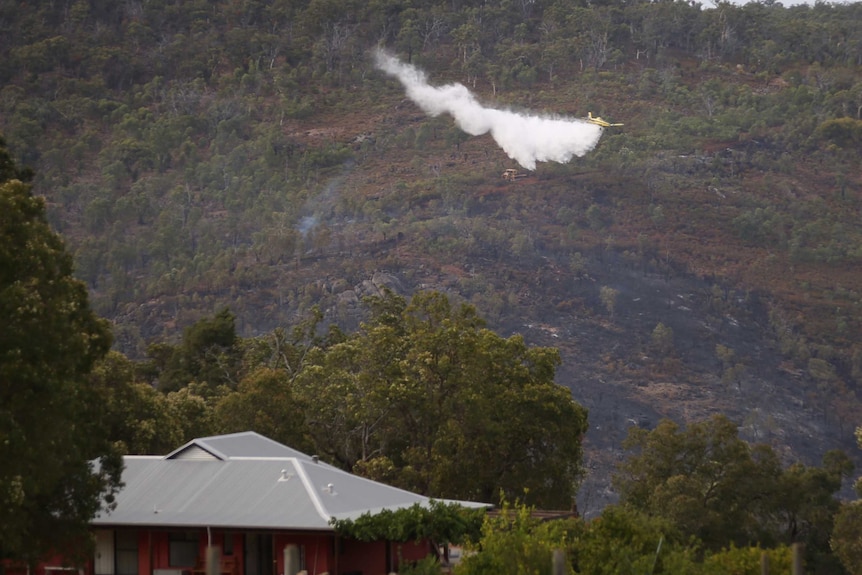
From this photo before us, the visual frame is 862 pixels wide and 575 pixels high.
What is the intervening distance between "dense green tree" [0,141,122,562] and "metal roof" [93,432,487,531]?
2.96 m

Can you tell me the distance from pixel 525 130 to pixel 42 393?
129 metres

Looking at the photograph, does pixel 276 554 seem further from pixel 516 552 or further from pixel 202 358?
pixel 202 358

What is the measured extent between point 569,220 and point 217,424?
93.0 metres

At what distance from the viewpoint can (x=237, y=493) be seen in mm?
33156

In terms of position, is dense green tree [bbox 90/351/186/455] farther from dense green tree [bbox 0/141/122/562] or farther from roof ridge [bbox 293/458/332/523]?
dense green tree [bbox 0/141/122/562]

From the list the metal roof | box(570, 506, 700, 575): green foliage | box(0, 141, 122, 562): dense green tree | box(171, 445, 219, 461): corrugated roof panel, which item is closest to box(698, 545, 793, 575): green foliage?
box(570, 506, 700, 575): green foliage

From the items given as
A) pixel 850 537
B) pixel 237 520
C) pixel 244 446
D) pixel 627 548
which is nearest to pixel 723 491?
pixel 850 537

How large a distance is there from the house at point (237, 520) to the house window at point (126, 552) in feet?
0.08

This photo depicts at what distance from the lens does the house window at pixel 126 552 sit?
3353 cm

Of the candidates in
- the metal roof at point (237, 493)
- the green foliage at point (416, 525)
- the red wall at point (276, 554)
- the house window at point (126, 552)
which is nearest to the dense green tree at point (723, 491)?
the metal roof at point (237, 493)

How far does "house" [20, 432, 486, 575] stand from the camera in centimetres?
3197

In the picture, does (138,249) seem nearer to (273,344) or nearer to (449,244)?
(449,244)

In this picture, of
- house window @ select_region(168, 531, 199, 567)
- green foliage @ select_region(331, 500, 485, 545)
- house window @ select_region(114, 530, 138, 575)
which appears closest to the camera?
green foliage @ select_region(331, 500, 485, 545)

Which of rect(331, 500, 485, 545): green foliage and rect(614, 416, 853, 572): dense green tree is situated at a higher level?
Result: rect(331, 500, 485, 545): green foliage
